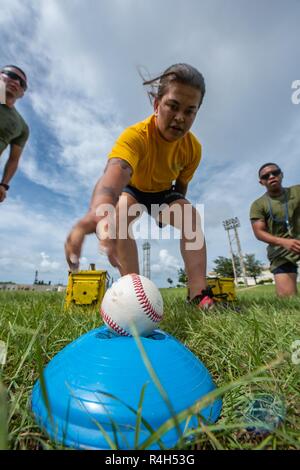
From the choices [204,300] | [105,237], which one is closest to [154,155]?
[204,300]

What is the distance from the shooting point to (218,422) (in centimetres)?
127

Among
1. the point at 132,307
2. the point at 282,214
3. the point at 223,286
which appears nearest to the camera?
the point at 132,307

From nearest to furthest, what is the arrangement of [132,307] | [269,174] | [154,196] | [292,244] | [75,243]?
1. [75,243]
2. [132,307]
3. [154,196]
4. [292,244]
5. [269,174]

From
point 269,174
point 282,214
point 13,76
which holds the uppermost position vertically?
point 13,76

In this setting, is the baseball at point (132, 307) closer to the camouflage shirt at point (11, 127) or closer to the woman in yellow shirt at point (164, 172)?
the woman in yellow shirt at point (164, 172)

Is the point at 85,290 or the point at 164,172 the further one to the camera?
the point at 85,290

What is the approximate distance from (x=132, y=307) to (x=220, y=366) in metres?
0.62

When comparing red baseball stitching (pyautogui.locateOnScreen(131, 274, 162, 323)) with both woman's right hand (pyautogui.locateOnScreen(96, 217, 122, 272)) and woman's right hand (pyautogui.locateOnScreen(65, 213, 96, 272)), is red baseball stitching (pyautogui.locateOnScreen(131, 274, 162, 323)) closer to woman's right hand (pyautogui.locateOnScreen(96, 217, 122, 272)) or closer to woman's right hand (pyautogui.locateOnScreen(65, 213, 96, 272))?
woman's right hand (pyautogui.locateOnScreen(96, 217, 122, 272))

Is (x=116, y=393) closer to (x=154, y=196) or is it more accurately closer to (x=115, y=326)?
(x=115, y=326)

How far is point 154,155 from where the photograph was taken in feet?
12.4

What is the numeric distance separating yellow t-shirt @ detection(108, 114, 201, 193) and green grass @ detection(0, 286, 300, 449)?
1755 millimetres

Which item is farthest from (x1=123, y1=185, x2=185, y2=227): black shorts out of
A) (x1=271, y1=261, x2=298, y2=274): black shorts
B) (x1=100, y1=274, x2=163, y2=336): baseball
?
(x1=271, y1=261, x2=298, y2=274): black shorts

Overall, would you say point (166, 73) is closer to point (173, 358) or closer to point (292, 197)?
point (173, 358)

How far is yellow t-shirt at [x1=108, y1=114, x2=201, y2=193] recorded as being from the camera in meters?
3.22
